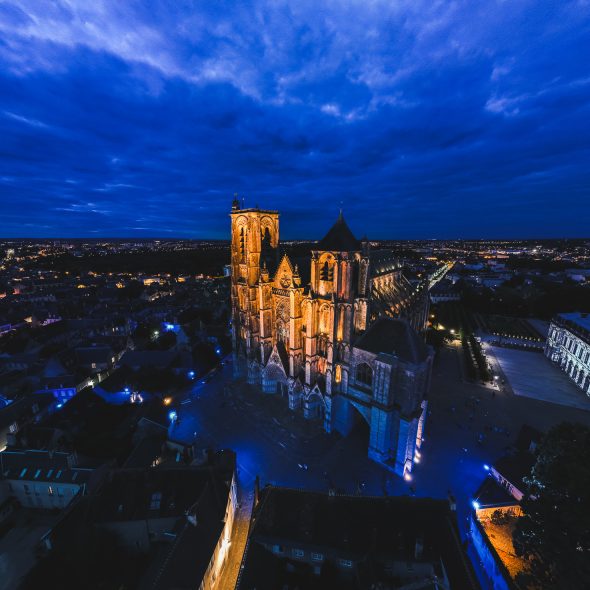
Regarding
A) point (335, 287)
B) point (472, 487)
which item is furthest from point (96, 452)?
point (472, 487)

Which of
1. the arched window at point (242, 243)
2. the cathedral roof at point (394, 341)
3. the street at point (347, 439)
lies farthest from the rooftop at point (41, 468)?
the cathedral roof at point (394, 341)

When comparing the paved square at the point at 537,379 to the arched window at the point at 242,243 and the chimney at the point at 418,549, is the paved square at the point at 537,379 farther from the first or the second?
the arched window at the point at 242,243

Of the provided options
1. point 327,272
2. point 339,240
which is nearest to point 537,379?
point 327,272

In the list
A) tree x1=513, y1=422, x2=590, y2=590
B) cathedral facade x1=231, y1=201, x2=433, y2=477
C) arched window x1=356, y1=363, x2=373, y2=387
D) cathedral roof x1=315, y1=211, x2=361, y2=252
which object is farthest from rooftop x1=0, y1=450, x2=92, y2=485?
tree x1=513, y1=422, x2=590, y2=590

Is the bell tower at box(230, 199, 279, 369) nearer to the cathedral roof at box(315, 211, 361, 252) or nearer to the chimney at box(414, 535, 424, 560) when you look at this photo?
the cathedral roof at box(315, 211, 361, 252)

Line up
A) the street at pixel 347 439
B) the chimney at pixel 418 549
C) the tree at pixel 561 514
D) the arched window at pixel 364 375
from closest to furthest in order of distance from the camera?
1. the tree at pixel 561 514
2. the chimney at pixel 418 549
3. the street at pixel 347 439
4. the arched window at pixel 364 375

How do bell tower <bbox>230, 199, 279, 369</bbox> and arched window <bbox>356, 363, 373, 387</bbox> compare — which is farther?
bell tower <bbox>230, 199, 279, 369</bbox>
